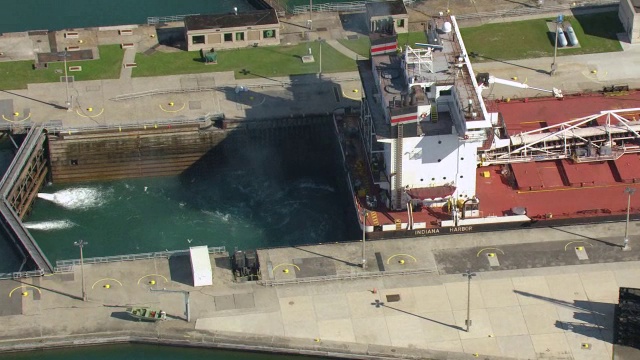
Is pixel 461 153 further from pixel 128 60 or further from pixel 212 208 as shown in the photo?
pixel 128 60

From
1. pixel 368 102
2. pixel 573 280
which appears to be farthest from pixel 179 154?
pixel 573 280

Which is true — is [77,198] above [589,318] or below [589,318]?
above

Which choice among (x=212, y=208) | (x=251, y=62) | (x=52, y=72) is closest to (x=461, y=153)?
(x=212, y=208)

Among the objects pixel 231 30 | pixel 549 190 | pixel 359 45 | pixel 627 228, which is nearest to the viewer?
pixel 627 228

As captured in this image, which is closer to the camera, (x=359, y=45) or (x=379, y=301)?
(x=379, y=301)

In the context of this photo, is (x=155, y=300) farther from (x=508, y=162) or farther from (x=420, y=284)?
(x=508, y=162)

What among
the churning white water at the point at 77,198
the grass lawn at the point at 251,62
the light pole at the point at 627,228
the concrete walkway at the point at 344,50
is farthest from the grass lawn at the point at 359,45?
the light pole at the point at 627,228

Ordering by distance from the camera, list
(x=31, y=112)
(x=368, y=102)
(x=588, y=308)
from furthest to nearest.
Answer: (x=31, y=112) → (x=368, y=102) → (x=588, y=308)
